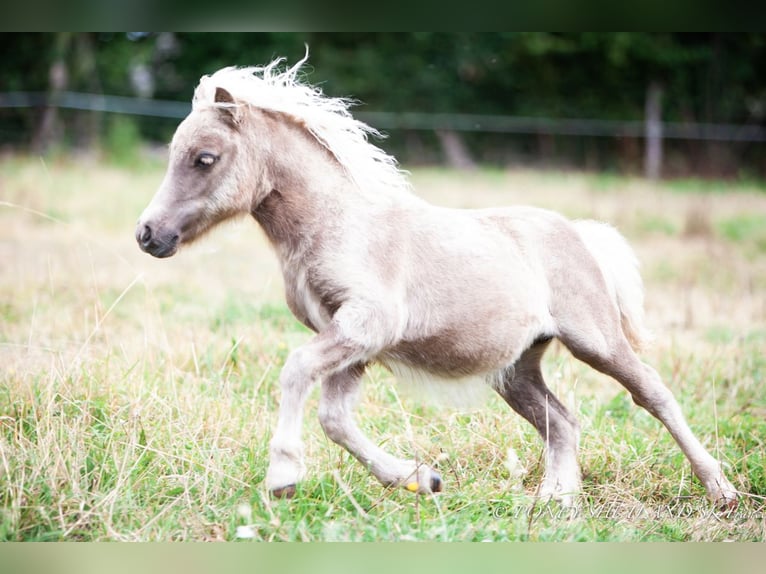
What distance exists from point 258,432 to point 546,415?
4.77 feet

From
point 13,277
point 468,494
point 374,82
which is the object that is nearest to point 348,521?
point 468,494

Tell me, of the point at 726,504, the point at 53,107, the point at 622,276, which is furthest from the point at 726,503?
the point at 53,107

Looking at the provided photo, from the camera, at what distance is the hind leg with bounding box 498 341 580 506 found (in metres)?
4.12

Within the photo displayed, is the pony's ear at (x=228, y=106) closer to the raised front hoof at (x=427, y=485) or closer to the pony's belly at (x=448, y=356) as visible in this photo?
the pony's belly at (x=448, y=356)

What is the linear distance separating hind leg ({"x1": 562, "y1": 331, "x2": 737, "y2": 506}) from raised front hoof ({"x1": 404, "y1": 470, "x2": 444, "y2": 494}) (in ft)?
3.33

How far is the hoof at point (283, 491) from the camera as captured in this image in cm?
329

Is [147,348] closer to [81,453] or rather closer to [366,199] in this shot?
[81,453]

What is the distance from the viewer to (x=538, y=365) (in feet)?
14.4

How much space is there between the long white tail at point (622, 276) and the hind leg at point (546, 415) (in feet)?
1.65

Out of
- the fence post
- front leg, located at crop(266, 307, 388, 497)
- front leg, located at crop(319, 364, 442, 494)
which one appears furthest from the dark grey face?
the fence post

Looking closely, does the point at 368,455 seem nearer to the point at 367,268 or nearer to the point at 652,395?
the point at 367,268

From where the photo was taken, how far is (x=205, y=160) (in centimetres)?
345

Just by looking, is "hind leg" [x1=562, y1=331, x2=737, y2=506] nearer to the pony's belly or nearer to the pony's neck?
the pony's belly

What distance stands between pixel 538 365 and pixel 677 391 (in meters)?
1.57
